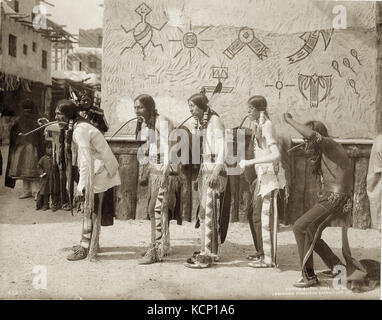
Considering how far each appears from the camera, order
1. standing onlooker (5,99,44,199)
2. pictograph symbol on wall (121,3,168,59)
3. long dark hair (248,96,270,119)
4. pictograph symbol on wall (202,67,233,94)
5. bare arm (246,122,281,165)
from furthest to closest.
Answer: pictograph symbol on wall (202,67,233,94)
pictograph symbol on wall (121,3,168,59)
standing onlooker (5,99,44,199)
long dark hair (248,96,270,119)
bare arm (246,122,281,165)

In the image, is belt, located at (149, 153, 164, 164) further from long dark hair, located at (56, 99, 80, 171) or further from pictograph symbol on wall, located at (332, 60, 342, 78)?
pictograph symbol on wall, located at (332, 60, 342, 78)

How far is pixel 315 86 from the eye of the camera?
582cm

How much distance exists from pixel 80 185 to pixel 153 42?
2.00 meters

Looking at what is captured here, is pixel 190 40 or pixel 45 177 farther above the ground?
pixel 190 40

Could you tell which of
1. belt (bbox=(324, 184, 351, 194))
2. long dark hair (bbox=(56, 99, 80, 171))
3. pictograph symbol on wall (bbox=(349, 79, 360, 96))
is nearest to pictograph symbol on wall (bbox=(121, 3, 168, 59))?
long dark hair (bbox=(56, 99, 80, 171))

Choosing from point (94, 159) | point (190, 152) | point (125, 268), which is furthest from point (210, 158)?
point (125, 268)

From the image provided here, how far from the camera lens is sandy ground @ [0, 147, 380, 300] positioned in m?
4.67

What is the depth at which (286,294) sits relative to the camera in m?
4.77

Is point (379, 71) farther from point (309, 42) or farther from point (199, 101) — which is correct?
point (199, 101)

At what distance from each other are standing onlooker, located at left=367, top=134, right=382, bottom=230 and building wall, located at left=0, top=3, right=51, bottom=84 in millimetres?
3878

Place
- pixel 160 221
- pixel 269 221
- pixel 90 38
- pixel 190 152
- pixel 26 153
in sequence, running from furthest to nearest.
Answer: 1. pixel 90 38
2. pixel 26 153
3. pixel 190 152
4. pixel 160 221
5. pixel 269 221

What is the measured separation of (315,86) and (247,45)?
97cm
